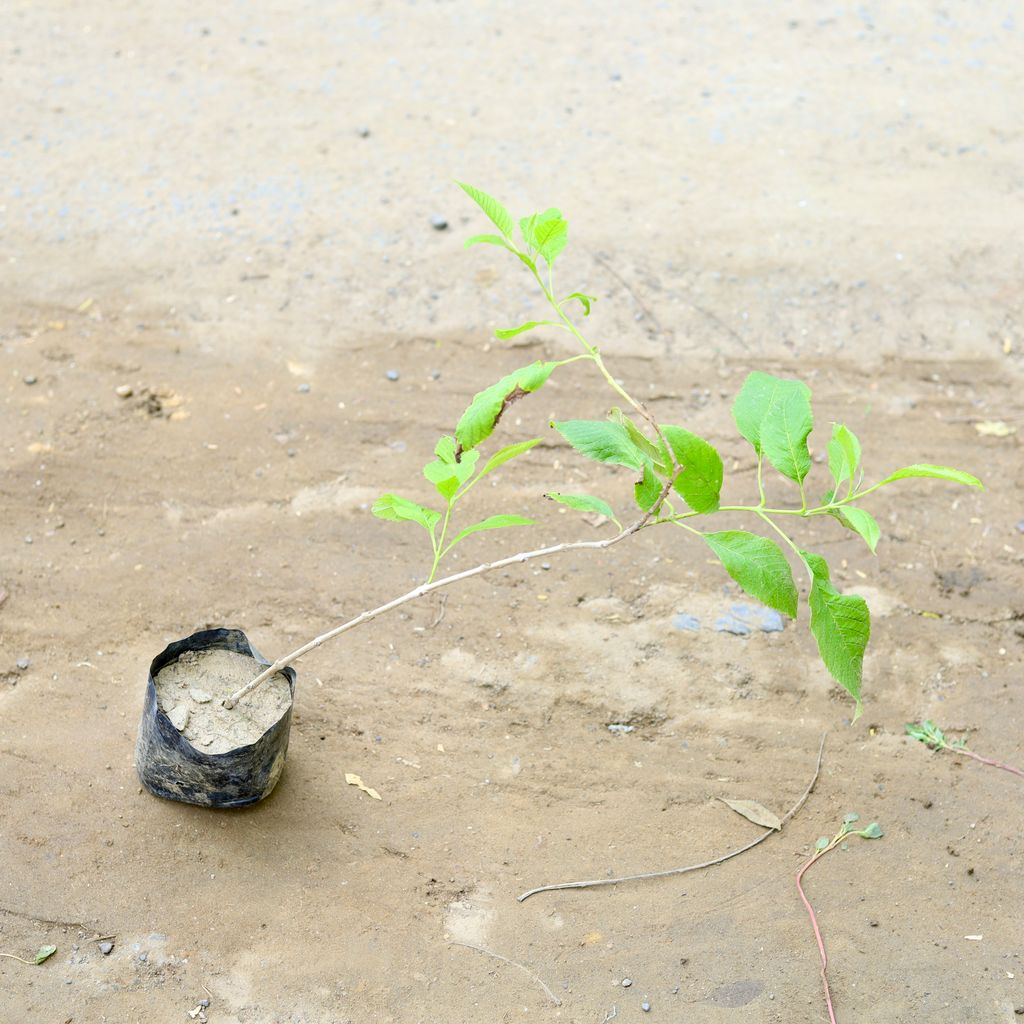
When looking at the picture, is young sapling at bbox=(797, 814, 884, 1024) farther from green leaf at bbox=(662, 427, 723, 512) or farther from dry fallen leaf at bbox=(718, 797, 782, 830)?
green leaf at bbox=(662, 427, 723, 512)

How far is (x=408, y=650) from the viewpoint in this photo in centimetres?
286

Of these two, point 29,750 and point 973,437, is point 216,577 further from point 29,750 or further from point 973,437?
point 973,437

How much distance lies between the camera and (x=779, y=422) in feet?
5.88

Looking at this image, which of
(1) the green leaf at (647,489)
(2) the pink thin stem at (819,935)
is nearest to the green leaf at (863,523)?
(1) the green leaf at (647,489)

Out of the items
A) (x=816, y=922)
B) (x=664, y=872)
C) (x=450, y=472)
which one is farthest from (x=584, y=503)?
(x=816, y=922)

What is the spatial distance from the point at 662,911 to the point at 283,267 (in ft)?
9.06

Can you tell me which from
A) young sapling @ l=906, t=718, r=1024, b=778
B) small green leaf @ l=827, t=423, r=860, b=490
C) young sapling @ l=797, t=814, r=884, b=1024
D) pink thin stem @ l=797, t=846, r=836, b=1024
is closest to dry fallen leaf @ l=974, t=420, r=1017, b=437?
young sapling @ l=906, t=718, r=1024, b=778

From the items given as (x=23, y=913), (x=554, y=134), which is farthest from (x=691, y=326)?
(x=23, y=913)

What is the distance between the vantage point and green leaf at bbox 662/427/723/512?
1.73 meters

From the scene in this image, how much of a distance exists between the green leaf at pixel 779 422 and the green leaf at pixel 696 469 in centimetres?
7

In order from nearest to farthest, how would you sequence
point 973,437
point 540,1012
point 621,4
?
A: 1. point 540,1012
2. point 973,437
3. point 621,4

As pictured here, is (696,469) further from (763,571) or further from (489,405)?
(489,405)

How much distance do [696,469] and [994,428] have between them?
2.42m

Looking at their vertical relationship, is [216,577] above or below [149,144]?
below
